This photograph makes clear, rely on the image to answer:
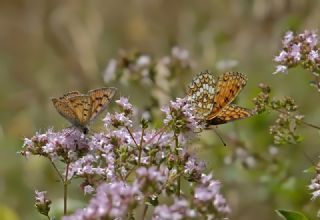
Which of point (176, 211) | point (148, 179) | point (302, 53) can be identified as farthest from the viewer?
point (302, 53)

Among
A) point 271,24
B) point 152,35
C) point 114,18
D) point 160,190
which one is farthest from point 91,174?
point 114,18

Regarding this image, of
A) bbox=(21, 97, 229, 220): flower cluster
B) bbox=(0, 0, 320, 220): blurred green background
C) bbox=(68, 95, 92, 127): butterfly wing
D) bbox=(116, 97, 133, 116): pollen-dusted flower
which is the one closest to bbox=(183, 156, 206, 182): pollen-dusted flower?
bbox=(21, 97, 229, 220): flower cluster

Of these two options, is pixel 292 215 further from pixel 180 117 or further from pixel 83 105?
pixel 83 105

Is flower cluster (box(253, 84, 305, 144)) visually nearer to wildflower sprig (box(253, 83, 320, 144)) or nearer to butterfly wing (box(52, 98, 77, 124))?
wildflower sprig (box(253, 83, 320, 144))

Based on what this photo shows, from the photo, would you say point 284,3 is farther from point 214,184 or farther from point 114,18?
point 214,184

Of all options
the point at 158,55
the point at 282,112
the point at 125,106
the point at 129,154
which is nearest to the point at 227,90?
the point at 282,112
